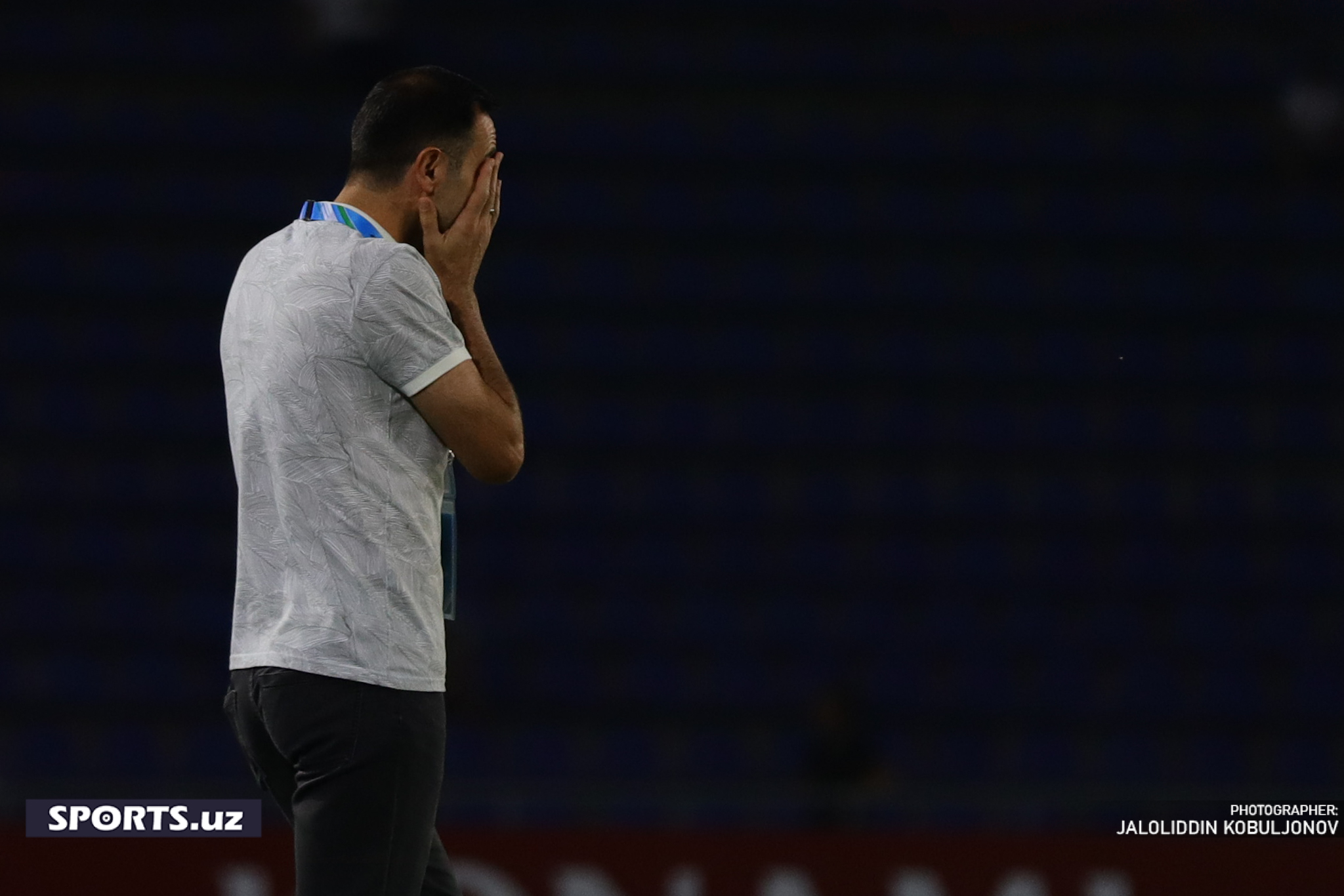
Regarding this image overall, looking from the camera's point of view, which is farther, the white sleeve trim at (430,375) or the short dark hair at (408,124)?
the short dark hair at (408,124)

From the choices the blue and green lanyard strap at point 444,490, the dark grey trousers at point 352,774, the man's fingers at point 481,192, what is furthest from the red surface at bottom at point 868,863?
the man's fingers at point 481,192

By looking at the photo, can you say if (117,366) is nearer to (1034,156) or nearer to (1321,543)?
Answer: (1034,156)

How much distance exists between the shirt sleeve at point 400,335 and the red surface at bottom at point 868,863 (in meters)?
2.67

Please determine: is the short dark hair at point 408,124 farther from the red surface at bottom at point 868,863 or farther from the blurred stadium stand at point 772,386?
the blurred stadium stand at point 772,386

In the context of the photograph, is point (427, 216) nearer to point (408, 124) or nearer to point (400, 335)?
point (408, 124)

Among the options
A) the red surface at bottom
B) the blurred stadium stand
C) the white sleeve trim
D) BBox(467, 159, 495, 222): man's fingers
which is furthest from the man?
the blurred stadium stand

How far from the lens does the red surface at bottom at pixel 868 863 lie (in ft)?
13.9

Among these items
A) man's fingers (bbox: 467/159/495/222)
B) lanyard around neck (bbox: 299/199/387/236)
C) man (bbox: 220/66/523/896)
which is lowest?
man (bbox: 220/66/523/896)

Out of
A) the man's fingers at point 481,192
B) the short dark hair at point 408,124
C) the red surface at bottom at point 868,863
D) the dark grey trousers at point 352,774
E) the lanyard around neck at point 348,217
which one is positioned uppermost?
the short dark hair at point 408,124

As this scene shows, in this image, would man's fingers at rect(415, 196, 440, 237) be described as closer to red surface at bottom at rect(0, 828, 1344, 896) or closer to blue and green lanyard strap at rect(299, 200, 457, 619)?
blue and green lanyard strap at rect(299, 200, 457, 619)

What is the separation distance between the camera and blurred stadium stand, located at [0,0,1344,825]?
725cm

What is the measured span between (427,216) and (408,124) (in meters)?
0.11

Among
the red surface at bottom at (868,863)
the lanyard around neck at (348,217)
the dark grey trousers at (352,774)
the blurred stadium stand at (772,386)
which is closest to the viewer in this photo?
the dark grey trousers at (352,774)

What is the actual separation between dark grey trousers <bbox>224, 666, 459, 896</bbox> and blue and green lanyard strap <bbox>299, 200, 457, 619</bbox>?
0.59 ft
